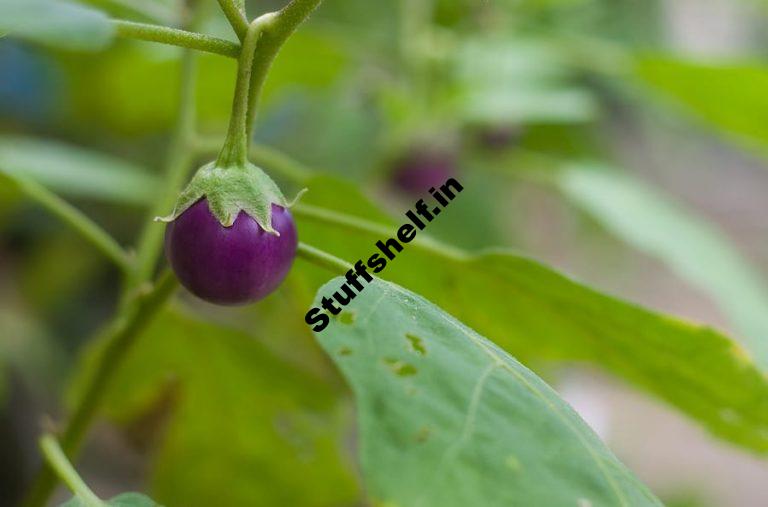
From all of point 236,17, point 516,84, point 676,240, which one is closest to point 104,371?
point 236,17

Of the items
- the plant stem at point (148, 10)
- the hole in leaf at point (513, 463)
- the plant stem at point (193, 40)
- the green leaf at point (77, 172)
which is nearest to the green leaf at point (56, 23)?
the plant stem at point (193, 40)

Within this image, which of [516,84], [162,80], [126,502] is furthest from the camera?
[516,84]

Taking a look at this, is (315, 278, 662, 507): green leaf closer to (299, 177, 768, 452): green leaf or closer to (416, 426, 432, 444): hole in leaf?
(416, 426, 432, 444): hole in leaf

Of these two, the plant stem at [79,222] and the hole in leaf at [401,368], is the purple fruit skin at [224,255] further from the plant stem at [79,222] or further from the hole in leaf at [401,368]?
the plant stem at [79,222]

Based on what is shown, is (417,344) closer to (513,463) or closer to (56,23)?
(513,463)

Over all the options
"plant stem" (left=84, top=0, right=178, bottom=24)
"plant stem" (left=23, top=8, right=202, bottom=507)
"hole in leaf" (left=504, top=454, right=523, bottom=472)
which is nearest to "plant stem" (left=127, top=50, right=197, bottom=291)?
"plant stem" (left=23, top=8, right=202, bottom=507)

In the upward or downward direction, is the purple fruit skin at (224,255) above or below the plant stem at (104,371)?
above
